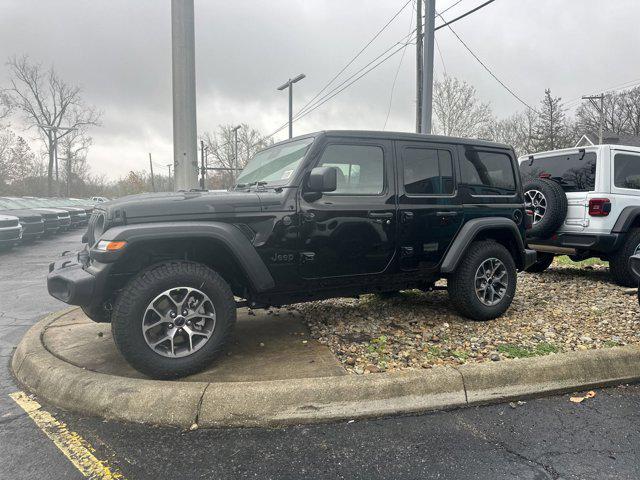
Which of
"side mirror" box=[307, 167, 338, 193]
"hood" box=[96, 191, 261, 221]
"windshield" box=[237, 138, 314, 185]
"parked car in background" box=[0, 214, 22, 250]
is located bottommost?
"parked car in background" box=[0, 214, 22, 250]


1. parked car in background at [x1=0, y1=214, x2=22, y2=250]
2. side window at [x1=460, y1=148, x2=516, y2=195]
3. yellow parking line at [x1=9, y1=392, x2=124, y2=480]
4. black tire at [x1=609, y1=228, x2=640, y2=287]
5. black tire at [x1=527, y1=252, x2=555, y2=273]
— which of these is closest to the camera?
yellow parking line at [x1=9, y1=392, x2=124, y2=480]

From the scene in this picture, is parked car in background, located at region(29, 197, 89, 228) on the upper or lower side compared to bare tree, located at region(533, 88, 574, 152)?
lower

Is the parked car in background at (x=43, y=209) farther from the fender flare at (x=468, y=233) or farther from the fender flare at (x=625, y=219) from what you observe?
the fender flare at (x=625, y=219)

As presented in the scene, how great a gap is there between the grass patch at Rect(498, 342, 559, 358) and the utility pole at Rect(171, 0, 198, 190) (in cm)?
532

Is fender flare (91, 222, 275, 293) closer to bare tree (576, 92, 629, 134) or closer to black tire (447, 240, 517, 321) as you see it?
black tire (447, 240, 517, 321)

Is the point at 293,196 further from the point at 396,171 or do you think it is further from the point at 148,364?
the point at 148,364

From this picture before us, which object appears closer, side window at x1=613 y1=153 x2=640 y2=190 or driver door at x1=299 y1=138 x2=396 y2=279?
driver door at x1=299 y1=138 x2=396 y2=279

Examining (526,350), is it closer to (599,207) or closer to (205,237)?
→ (205,237)

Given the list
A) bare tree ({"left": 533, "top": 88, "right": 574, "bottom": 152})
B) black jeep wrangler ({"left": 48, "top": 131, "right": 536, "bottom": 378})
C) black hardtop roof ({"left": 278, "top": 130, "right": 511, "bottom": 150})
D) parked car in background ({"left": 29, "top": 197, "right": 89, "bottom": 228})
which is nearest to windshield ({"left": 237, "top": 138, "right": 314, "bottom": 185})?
black jeep wrangler ({"left": 48, "top": 131, "right": 536, "bottom": 378})

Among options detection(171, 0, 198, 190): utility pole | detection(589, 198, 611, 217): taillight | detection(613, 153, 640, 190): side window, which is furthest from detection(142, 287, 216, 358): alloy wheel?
detection(613, 153, 640, 190): side window

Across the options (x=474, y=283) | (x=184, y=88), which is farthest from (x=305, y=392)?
(x=184, y=88)

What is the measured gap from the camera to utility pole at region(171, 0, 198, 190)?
22.1 ft

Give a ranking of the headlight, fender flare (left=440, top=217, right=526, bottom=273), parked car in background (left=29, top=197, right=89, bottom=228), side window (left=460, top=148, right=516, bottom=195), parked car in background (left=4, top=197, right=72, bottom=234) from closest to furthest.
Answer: the headlight → fender flare (left=440, top=217, right=526, bottom=273) → side window (left=460, top=148, right=516, bottom=195) → parked car in background (left=4, top=197, right=72, bottom=234) → parked car in background (left=29, top=197, right=89, bottom=228)

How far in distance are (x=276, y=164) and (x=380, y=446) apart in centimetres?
257
